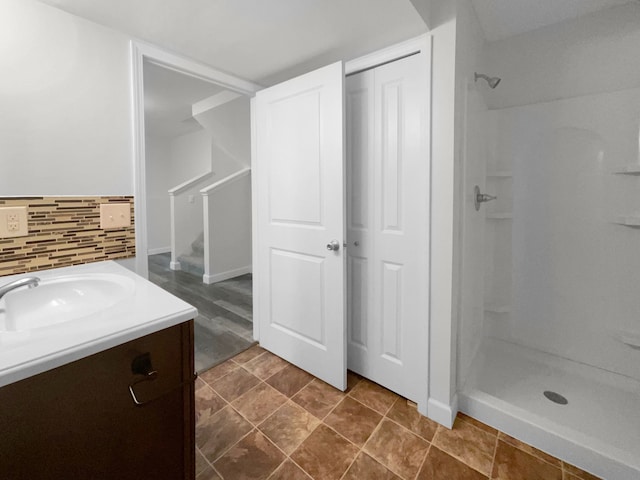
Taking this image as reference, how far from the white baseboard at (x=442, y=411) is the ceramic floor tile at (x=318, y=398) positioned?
47 cm

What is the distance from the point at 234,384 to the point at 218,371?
0.64 feet

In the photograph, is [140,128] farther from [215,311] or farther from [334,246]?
[215,311]

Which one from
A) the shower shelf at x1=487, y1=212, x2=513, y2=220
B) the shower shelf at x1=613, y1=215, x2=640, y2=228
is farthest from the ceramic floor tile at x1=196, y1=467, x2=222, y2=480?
the shower shelf at x1=613, y1=215, x2=640, y2=228

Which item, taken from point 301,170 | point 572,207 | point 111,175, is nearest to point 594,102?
point 572,207

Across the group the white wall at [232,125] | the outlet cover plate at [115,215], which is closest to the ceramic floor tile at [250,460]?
the outlet cover plate at [115,215]

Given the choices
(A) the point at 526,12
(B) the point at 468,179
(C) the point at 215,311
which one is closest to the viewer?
(B) the point at 468,179

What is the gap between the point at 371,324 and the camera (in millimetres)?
1750

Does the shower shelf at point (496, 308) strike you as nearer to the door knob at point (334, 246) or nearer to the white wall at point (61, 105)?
the door knob at point (334, 246)

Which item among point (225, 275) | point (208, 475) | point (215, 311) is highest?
point (225, 275)

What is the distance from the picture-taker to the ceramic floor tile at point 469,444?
126 centimetres

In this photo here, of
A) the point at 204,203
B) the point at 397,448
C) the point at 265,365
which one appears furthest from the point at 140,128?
the point at 204,203

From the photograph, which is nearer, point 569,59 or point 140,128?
point 140,128

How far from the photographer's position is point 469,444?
135 centimetres

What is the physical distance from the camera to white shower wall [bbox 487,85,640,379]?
5.49ft
